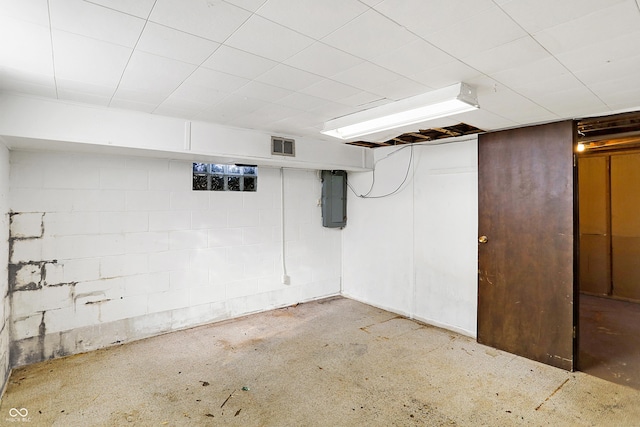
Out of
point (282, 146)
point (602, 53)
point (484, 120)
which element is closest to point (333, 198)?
point (282, 146)

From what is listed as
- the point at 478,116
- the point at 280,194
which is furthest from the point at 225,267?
the point at 478,116

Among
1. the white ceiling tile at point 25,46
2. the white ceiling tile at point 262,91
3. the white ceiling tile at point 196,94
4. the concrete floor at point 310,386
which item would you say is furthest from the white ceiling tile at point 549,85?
the white ceiling tile at point 25,46

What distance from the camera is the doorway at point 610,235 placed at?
4.63m

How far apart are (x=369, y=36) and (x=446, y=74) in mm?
A: 710

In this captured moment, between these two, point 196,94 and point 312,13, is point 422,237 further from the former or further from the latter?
point 312,13

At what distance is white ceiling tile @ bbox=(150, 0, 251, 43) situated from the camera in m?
1.36

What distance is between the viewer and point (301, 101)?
8.56 feet

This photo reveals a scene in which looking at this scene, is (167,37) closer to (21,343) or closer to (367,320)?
(21,343)

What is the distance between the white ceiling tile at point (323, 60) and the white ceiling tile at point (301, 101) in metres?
0.46

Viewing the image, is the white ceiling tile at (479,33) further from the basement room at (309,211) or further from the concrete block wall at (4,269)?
the concrete block wall at (4,269)

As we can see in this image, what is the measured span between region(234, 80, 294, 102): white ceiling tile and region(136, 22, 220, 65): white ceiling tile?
47 cm

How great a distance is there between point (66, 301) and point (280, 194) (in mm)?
2658

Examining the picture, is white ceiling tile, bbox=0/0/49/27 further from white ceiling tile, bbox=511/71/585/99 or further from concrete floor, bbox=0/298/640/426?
white ceiling tile, bbox=511/71/585/99

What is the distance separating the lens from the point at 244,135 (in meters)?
3.52
